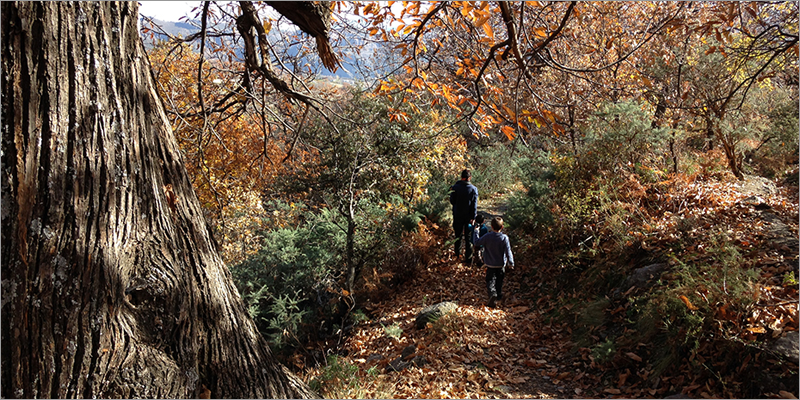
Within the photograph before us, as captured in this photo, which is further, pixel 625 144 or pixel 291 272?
pixel 625 144

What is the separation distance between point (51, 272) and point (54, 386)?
0.52 metres

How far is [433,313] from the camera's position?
21.7 feet

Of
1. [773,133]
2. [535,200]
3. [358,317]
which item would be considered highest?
[773,133]

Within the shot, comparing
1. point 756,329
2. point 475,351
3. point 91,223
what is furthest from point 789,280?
point 91,223

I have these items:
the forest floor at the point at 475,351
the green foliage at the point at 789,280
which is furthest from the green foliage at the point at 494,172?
the green foliage at the point at 789,280

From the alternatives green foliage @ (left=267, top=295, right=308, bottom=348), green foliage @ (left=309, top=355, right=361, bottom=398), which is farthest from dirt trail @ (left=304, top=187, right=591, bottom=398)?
green foliage @ (left=267, top=295, right=308, bottom=348)

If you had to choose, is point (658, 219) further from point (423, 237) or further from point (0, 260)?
point (0, 260)

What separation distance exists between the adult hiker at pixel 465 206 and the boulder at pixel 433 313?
6.38 ft

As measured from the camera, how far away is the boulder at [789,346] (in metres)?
3.62

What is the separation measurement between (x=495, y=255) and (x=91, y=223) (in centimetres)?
566

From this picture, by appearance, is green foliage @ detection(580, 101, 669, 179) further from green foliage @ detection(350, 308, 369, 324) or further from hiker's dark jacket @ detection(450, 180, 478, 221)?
green foliage @ detection(350, 308, 369, 324)

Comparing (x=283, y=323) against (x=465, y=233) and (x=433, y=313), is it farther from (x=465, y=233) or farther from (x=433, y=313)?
(x=465, y=233)

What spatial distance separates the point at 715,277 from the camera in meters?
4.52

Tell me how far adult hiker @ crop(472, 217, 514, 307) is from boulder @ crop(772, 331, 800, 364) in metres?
3.41
